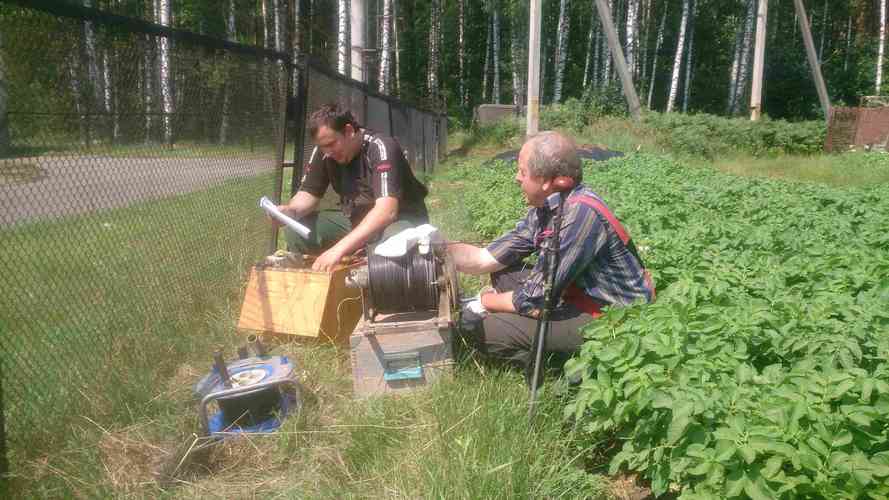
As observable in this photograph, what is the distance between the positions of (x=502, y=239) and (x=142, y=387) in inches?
80.1

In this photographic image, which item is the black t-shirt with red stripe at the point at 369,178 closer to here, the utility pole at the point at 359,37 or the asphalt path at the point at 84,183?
the asphalt path at the point at 84,183

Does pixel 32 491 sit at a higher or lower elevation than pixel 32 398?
lower

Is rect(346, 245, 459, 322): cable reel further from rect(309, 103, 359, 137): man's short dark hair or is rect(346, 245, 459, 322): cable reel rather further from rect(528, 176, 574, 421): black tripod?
rect(309, 103, 359, 137): man's short dark hair

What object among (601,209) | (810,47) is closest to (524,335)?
(601,209)

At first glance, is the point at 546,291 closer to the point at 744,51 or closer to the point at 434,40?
the point at 744,51

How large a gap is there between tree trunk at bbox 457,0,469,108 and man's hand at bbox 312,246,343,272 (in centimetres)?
3949

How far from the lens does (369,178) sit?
4.54m

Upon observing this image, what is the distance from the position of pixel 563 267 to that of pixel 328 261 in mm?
1466

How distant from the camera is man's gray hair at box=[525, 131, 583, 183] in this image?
3.22 m

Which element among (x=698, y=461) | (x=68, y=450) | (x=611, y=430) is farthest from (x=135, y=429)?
(x=698, y=461)

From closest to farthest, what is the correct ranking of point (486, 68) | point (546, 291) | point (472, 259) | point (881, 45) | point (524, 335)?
point (546, 291) < point (524, 335) < point (472, 259) < point (881, 45) < point (486, 68)

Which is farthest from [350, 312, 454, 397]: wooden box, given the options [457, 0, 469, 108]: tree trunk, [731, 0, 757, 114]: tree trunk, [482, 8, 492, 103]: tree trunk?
[482, 8, 492, 103]: tree trunk

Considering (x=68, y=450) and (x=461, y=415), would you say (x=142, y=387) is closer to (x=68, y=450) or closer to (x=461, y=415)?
(x=68, y=450)

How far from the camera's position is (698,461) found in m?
2.01
